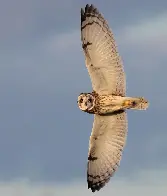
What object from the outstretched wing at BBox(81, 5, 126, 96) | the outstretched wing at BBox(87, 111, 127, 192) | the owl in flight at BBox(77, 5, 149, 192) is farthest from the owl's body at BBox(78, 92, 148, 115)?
the outstretched wing at BBox(87, 111, 127, 192)

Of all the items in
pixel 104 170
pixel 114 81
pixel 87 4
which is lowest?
pixel 104 170

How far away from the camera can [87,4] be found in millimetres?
51688

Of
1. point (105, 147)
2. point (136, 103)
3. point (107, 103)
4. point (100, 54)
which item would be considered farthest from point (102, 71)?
point (105, 147)

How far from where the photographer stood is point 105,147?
53.2m

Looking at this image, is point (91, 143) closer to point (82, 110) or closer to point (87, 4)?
point (82, 110)

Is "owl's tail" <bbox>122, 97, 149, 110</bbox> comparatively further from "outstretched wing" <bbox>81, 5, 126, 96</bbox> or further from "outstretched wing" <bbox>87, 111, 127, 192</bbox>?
"outstretched wing" <bbox>87, 111, 127, 192</bbox>

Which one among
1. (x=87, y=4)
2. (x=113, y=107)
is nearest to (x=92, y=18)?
(x=87, y=4)

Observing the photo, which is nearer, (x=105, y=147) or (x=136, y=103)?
(x=136, y=103)

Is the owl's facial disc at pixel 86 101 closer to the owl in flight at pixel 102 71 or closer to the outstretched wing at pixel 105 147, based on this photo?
the owl in flight at pixel 102 71

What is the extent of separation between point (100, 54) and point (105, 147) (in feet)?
15.1

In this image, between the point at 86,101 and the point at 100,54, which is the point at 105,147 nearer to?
the point at 86,101

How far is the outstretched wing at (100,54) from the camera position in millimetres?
51094

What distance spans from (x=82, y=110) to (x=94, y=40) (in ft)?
10.2

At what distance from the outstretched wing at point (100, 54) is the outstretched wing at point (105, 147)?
5.63 ft
